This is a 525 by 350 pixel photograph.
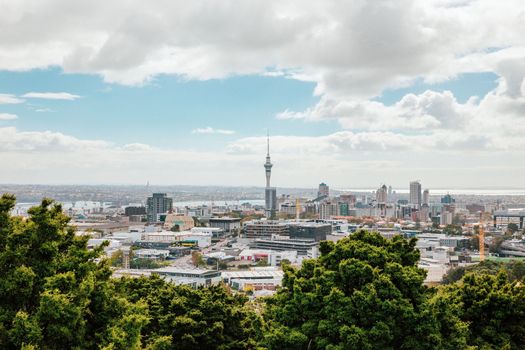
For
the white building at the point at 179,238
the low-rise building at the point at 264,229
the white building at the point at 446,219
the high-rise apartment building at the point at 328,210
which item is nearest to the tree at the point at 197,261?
the white building at the point at 179,238

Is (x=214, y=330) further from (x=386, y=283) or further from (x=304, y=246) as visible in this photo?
(x=304, y=246)

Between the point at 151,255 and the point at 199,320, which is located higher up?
the point at 199,320

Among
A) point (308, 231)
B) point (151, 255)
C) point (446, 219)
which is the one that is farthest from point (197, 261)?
point (446, 219)

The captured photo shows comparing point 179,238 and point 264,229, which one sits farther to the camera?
point 264,229

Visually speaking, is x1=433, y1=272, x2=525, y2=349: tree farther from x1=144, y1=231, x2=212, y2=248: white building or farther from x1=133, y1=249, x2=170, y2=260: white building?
x1=144, y1=231, x2=212, y2=248: white building

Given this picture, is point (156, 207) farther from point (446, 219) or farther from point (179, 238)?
point (446, 219)

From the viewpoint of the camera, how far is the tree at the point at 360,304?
8336mm

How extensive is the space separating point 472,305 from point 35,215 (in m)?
7.72

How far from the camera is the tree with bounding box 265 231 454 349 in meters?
8.34

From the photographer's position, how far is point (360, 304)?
27.4ft

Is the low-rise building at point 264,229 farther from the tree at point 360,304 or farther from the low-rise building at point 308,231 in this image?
the tree at point 360,304

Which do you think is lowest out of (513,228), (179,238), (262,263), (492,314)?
(262,263)

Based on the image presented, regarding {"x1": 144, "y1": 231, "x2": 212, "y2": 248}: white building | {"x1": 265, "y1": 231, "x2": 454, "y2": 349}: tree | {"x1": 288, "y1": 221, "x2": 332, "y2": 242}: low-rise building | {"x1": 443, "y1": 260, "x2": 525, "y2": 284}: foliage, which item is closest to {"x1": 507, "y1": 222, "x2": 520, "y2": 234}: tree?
{"x1": 288, "y1": 221, "x2": 332, "y2": 242}: low-rise building

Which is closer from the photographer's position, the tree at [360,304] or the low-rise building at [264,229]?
the tree at [360,304]
